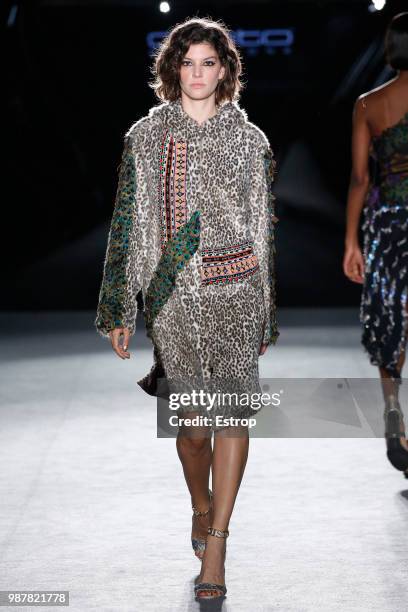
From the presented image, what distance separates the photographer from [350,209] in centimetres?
396

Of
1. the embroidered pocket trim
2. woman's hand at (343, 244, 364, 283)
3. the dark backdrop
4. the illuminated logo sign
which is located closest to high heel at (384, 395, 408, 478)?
woman's hand at (343, 244, 364, 283)

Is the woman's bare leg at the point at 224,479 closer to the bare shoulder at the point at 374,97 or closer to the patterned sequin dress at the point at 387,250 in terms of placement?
the patterned sequin dress at the point at 387,250

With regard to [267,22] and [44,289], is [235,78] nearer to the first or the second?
[44,289]

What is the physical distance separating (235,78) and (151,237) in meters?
0.44

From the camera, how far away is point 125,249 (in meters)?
2.98

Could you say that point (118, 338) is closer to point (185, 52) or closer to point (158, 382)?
point (158, 382)

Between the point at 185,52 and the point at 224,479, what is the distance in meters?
1.03

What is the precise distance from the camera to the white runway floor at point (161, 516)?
2875 mm

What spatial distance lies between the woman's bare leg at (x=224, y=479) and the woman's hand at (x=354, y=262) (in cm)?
114

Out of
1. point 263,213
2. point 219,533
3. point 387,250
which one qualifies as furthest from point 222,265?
point 387,250

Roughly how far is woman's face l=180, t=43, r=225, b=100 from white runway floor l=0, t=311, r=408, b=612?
1.17 m

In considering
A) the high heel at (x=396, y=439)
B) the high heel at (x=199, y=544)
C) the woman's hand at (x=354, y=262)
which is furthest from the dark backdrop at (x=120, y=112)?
the high heel at (x=199, y=544)

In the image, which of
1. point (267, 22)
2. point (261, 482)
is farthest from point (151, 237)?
point (267, 22)

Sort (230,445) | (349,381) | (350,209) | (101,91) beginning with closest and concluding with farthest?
(230,445)
(350,209)
(349,381)
(101,91)
